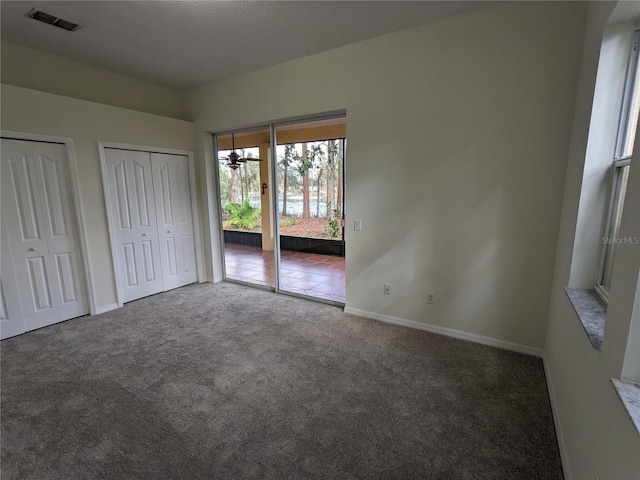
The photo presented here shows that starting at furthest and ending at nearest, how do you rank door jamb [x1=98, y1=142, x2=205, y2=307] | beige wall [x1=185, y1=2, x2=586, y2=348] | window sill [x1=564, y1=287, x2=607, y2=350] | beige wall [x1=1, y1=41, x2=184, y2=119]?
1. door jamb [x1=98, y1=142, x2=205, y2=307]
2. beige wall [x1=1, y1=41, x2=184, y2=119]
3. beige wall [x1=185, y1=2, x2=586, y2=348]
4. window sill [x1=564, y1=287, x2=607, y2=350]

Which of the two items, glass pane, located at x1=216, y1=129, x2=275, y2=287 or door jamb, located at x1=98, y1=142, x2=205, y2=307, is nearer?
door jamb, located at x1=98, y1=142, x2=205, y2=307

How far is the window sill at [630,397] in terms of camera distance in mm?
898

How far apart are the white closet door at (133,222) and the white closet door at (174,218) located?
0.11 m

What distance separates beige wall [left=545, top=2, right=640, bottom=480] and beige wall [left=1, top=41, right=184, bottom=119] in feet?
15.5

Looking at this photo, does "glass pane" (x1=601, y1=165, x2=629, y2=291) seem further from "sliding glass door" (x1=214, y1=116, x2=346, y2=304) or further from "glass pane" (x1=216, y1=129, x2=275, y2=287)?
"glass pane" (x1=216, y1=129, x2=275, y2=287)

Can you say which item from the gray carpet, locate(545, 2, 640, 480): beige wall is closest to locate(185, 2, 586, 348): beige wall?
locate(545, 2, 640, 480): beige wall

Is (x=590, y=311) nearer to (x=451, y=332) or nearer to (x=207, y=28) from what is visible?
(x=451, y=332)

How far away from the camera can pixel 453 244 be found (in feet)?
9.46

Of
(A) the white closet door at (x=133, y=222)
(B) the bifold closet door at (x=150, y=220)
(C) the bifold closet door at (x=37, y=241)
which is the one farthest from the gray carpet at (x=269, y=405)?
(B) the bifold closet door at (x=150, y=220)

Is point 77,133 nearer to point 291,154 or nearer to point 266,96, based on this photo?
point 266,96

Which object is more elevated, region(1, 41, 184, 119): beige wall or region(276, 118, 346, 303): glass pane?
region(1, 41, 184, 119): beige wall

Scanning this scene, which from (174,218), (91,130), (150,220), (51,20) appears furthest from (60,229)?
(51,20)

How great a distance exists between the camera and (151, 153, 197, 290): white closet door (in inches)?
167

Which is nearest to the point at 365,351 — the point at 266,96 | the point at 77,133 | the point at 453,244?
the point at 453,244
